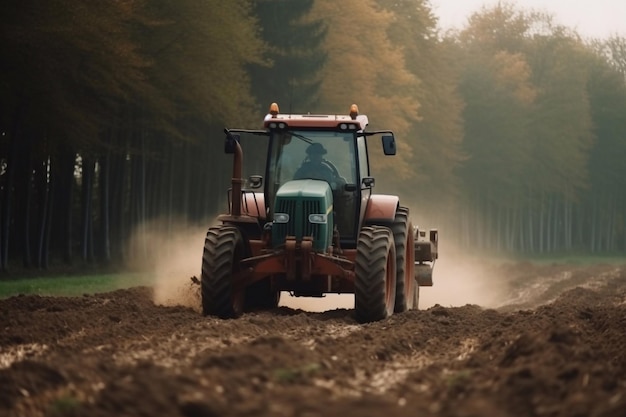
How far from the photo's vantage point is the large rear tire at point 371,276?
16.8 metres

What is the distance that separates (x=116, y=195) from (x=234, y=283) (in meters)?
23.7

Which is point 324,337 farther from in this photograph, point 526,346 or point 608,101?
point 608,101

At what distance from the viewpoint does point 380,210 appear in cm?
1852

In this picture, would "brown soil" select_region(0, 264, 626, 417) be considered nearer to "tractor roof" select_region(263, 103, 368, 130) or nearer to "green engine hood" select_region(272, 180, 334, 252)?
"green engine hood" select_region(272, 180, 334, 252)

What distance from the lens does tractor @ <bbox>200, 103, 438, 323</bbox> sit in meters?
17.0

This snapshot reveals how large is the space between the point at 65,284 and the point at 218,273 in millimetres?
11367

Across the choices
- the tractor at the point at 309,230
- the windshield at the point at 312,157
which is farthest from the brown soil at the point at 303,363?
the windshield at the point at 312,157

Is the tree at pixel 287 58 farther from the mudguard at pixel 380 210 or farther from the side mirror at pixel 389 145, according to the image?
the side mirror at pixel 389 145

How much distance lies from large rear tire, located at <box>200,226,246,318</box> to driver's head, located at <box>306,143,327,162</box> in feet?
5.85

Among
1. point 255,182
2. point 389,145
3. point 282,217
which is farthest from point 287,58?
point 282,217

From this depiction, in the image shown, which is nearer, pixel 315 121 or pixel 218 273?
pixel 218 273

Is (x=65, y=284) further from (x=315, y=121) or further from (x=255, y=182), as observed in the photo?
(x=315, y=121)

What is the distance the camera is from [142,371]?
9602 mm

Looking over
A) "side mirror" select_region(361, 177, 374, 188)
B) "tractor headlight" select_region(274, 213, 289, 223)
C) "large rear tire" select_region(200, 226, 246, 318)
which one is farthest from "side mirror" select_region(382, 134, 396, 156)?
"large rear tire" select_region(200, 226, 246, 318)
